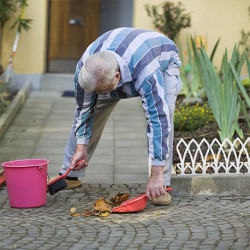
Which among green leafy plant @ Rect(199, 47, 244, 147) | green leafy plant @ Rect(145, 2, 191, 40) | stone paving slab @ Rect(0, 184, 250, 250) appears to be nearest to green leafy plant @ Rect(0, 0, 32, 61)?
green leafy plant @ Rect(145, 2, 191, 40)

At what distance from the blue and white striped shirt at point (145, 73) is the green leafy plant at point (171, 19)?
618 centimetres

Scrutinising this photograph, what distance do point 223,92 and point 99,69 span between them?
2207 millimetres

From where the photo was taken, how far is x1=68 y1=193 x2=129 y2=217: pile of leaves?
189 inches

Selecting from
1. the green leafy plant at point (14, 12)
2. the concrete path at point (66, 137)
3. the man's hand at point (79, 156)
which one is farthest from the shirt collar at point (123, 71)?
the green leafy plant at point (14, 12)

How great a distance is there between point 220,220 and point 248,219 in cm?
21

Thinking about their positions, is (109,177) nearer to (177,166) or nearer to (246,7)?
(177,166)

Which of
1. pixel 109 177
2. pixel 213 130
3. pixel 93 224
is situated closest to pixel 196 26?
pixel 213 130

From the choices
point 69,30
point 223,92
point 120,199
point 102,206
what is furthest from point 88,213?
point 69,30

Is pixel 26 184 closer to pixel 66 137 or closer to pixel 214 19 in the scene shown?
pixel 66 137

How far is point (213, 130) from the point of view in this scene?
287 inches

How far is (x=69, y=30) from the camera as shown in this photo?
12.1 m

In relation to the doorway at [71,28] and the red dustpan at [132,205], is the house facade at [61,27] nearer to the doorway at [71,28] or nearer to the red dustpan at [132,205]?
the doorway at [71,28]

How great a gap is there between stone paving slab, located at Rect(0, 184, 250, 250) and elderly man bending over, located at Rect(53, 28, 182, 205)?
0.23m

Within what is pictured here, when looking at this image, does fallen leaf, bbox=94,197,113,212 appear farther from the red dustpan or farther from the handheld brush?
the handheld brush
